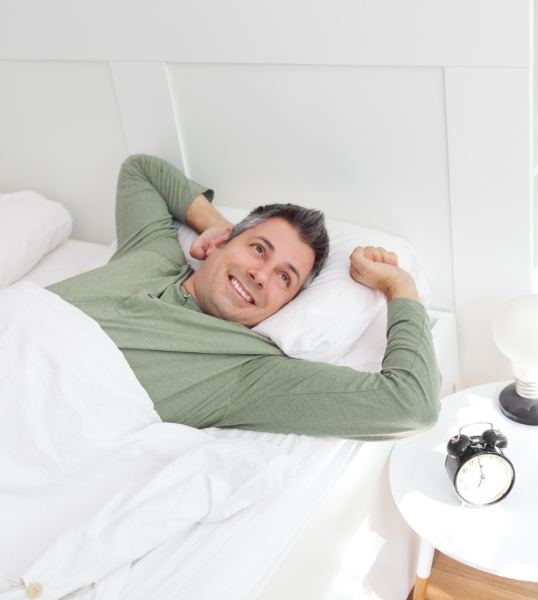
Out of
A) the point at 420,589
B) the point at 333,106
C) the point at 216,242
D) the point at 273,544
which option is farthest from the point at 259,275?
the point at 420,589

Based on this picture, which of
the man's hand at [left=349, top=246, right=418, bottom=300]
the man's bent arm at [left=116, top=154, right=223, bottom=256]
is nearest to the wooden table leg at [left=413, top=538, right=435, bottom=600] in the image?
the man's hand at [left=349, top=246, right=418, bottom=300]

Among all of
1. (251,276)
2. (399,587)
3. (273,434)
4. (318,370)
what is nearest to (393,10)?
(251,276)

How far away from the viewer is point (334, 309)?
1488 mm

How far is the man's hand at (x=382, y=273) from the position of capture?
4.86 feet

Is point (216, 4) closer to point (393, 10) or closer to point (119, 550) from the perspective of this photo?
point (393, 10)

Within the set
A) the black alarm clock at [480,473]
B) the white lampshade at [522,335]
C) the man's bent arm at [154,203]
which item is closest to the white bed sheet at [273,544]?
the black alarm clock at [480,473]

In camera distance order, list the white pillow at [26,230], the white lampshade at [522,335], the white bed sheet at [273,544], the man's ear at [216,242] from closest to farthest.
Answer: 1. the white bed sheet at [273,544]
2. the white lampshade at [522,335]
3. the man's ear at [216,242]
4. the white pillow at [26,230]

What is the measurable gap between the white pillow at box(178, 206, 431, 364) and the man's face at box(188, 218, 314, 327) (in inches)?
1.3

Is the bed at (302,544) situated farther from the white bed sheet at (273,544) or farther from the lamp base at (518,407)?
the lamp base at (518,407)

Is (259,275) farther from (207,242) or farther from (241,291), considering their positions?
(207,242)

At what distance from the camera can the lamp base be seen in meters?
1.43

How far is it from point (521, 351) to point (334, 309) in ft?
1.14

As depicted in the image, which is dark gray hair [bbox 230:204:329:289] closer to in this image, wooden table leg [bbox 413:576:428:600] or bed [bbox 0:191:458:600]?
bed [bbox 0:191:458:600]

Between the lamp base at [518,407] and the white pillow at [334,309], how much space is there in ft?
0.86
